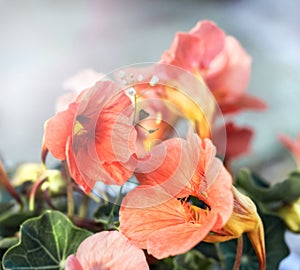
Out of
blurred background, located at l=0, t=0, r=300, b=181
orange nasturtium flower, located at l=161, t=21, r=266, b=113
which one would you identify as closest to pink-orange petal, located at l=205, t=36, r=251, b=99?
orange nasturtium flower, located at l=161, t=21, r=266, b=113

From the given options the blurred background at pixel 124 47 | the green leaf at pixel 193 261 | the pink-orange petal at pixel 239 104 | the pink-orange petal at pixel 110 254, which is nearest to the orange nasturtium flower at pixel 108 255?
the pink-orange petal at pixel 110 254

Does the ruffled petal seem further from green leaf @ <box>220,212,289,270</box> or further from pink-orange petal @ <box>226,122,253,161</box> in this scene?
pink-orange petal @ <box>226,122,253,161</box>

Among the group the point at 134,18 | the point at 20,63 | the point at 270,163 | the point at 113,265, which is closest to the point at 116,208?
the point at 113,265

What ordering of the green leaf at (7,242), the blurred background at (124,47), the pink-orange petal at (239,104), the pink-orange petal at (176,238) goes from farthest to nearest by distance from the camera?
Result: the blurred background at (124,47) < the pink-orange petal at (239,104) < the green leaf at (7,242) < the pink-orange petal at (176,238)

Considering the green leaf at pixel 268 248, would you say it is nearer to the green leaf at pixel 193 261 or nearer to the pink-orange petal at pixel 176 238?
the green leaf at pixel 193 261

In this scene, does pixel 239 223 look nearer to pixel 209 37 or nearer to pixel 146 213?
pixel 146 213

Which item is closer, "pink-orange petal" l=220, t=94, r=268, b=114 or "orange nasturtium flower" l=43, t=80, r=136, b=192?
"orange nasturtium flower" l=43, t=80, r=136, b=192
